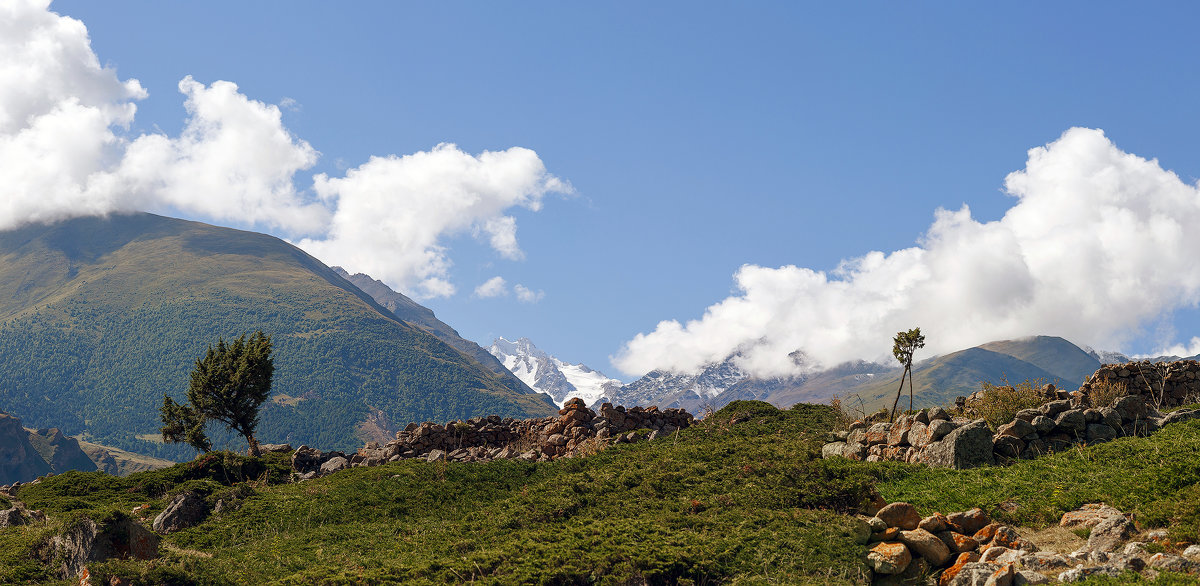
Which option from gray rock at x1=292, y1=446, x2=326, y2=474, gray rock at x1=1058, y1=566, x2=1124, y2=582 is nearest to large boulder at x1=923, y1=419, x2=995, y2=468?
gray rock at x1=1058, y1=566, x2=1124, y2=582

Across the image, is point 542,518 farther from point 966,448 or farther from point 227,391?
point 227,391

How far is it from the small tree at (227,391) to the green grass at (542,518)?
1193 cm

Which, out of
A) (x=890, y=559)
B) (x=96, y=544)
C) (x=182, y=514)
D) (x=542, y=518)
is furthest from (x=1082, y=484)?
(x=182, y=514)

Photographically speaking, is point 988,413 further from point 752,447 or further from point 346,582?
point 346,582

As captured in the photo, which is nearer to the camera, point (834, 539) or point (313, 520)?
point (834, 539)

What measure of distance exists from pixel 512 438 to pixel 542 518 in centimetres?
2086

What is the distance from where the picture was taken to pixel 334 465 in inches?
1411

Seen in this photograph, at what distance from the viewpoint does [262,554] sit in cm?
1988

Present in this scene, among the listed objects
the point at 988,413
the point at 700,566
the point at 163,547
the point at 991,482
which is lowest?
the point at 163,547

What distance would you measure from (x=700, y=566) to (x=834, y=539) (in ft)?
9.52

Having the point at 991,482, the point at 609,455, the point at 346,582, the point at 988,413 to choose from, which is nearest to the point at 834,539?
the point at 991,482

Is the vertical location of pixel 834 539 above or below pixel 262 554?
above

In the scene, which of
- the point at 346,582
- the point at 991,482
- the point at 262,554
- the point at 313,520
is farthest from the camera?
the point at 313,520

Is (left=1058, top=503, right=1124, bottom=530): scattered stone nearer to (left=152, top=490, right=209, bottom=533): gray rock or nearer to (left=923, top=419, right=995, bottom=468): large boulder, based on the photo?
(left=923, top=419, right=995, bottom=468): large boulder
